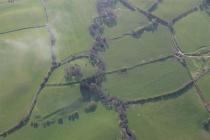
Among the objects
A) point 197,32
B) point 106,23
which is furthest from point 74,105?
point 197,32

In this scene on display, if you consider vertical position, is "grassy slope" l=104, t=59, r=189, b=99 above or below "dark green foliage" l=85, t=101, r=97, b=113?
above

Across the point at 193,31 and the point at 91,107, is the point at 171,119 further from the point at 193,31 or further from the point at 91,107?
the point at 193,31

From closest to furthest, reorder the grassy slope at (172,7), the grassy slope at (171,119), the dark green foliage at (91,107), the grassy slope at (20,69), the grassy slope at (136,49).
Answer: the grassy slope at (171,119), the grassy slope at (20,69), the dark green foliage at (91,107), the grassy slope at (136,49), the grassy slope at (172,7)

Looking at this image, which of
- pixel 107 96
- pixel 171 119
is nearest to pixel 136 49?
pixel 107 96

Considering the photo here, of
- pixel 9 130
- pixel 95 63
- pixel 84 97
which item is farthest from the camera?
pixel 95 63

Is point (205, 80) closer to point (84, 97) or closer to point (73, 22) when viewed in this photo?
point (84, 97)

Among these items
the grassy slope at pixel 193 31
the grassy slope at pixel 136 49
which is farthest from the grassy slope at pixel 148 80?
the grassy slope at pixel 193 31

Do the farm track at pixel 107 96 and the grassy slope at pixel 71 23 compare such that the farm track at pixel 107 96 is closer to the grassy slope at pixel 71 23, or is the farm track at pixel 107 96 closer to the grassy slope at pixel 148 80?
the grassy slope at pixel 148 80

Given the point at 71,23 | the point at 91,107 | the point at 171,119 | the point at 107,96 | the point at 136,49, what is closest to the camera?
the point at 171,119

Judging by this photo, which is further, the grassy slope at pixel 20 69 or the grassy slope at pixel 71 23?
the grassy slope at pixel 71 23

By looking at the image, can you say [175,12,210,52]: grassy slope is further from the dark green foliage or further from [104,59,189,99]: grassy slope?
the dark green foliage

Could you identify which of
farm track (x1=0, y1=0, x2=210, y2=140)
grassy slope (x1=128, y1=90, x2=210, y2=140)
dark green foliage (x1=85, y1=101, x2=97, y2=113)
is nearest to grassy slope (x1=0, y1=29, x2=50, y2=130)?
farm track (x1=0, y1=0, x2=210, y2=140)
